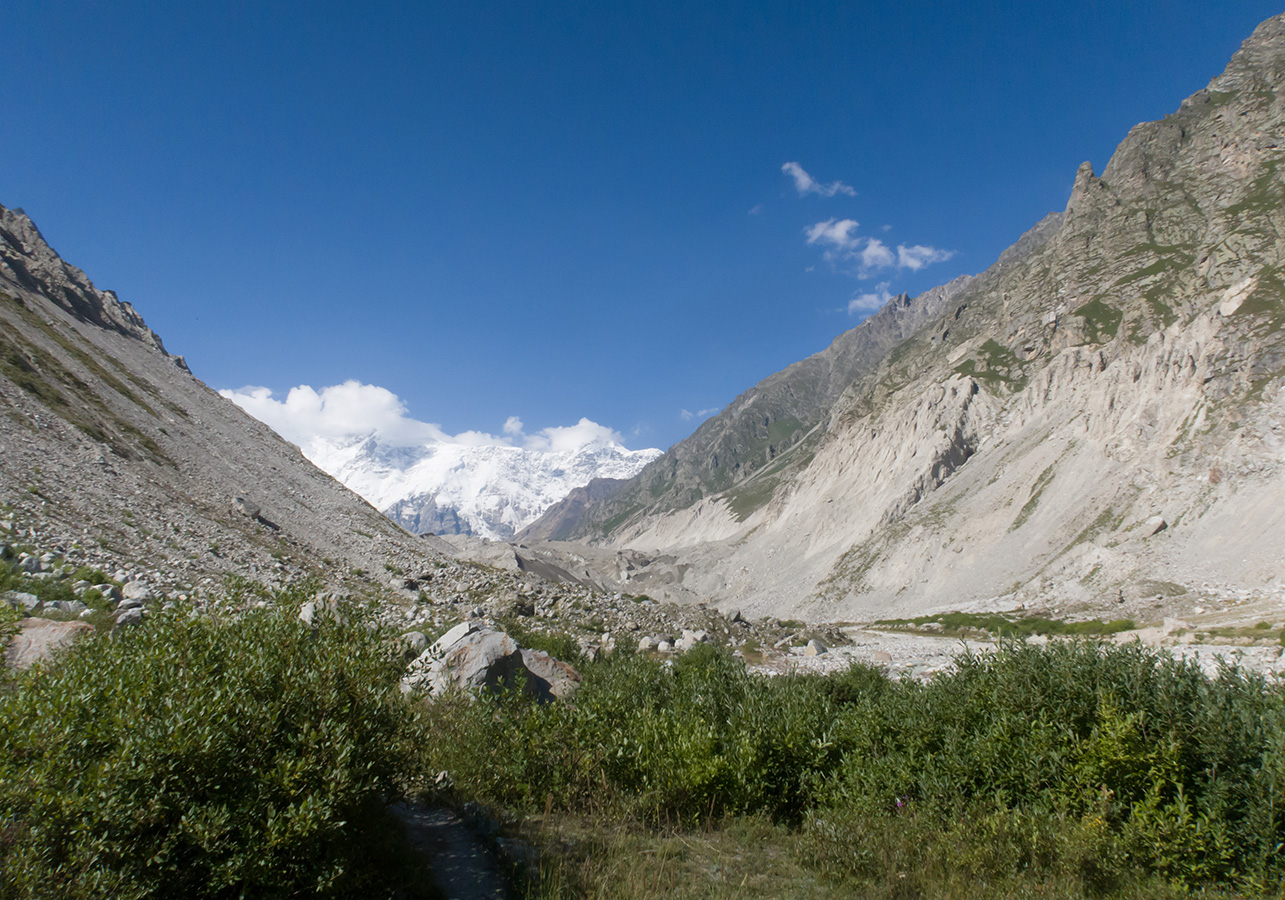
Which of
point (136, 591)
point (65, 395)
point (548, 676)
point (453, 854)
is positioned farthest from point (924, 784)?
point (65, 395)

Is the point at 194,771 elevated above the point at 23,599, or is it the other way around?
the point at 194,771

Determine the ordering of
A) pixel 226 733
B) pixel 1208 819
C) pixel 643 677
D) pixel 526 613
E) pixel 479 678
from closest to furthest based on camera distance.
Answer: pixel 226 733 → pixel 1208 819 → pixel 479 678 → pixel 643 677 → pixel 526 613

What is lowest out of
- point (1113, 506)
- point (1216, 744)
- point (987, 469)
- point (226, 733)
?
point (226, 733)

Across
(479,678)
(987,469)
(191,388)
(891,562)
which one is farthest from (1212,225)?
(191,388)

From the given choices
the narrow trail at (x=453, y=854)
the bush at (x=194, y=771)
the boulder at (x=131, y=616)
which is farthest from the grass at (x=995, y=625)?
the boulder at (x=131, y=616)

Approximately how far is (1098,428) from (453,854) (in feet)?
247

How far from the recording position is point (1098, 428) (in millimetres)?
61750

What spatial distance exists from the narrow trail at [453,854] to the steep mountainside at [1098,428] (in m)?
50.9

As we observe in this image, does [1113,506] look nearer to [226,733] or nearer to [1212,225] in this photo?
[1212,225]

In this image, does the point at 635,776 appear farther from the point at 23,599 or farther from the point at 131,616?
the point at 23,599

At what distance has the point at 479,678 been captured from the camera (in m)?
11.9

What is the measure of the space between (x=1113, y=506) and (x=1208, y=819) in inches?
2323

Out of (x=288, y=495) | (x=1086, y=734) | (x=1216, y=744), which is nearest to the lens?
(x=1216, y=744)

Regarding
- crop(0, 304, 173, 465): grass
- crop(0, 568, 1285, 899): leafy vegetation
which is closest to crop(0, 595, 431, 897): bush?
crop(0, 568, 1285, 899): leafy vegetation
